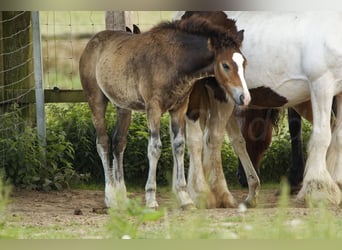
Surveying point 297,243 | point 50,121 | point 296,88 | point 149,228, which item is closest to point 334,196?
point 296,88

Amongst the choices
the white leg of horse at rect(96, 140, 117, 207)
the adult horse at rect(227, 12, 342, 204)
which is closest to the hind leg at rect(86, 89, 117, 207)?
the white leg of horse at rect(96, 140, 117, 207)

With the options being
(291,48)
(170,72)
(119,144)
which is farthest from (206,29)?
(119,144)

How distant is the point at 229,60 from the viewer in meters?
7.35

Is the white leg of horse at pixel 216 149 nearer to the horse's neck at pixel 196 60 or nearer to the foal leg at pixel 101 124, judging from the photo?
the horse's neck at pixel 196 60

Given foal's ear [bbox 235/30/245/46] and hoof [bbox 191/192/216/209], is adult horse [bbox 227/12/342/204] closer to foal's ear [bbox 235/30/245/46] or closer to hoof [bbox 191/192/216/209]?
foal's ear [bbox 235/30/245/46]

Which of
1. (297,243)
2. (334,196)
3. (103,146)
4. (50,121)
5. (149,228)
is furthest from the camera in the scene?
(50,121)

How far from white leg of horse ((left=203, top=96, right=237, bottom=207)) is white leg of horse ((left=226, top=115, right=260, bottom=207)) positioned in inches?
8.2

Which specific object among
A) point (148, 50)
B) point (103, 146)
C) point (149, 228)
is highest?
point (148, 50)

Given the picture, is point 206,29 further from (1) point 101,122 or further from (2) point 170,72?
(1) point 101,122

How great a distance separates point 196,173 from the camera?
823 cm

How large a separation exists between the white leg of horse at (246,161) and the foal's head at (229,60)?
1.15 m

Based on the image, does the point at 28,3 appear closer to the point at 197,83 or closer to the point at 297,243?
the point at 297,243

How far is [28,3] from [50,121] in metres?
7.41

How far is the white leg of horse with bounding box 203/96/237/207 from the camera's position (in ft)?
27.3
